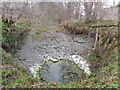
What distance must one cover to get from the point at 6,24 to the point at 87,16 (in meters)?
7.75

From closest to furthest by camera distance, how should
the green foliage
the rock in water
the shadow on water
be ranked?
the shadow on water, the rock in water, the green foliage

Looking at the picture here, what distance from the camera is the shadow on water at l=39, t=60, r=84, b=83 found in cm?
566

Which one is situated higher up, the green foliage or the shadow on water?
the green foliage

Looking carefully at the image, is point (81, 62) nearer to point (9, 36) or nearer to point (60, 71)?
point (60, 71)

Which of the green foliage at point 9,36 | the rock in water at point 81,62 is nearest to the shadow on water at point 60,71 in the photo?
the rock in water at point 81,62

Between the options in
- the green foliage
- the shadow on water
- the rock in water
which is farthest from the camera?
the green foliage

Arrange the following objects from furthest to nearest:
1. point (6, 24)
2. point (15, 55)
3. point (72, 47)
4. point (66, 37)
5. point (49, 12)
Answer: point (49, 12), point (66, 37), point (72, 47), point (6, 24), point (15, 55)

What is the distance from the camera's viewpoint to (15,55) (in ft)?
24.3

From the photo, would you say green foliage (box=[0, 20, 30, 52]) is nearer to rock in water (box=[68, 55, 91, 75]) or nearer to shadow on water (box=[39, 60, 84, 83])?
shadow on water (box=[39, 60, 84, 83])

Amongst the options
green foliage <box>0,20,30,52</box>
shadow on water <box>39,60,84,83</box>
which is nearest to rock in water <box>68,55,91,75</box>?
shadow on water <box>39,60,84,83</box>

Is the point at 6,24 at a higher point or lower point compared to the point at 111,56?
higher

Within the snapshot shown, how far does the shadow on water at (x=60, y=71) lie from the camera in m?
5.66

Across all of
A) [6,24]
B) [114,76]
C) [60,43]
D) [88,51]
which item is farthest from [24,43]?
[114,76]

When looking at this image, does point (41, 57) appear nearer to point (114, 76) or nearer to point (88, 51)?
point (88, 51)
